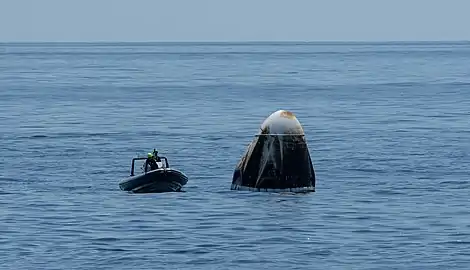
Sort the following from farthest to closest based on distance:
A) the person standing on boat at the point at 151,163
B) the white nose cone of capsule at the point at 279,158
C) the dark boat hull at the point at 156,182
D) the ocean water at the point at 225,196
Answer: the person standing on boat at the point at 151,163 < the dark boat hull at the point at 156,182 < the white nose cone of capsule at the point at 279,158 < the ocean water at the point at 225,196

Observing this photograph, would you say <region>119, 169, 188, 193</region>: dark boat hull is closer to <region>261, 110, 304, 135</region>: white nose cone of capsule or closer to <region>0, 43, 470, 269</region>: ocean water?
<region>0, 43, 470, 269</region>: ocean water

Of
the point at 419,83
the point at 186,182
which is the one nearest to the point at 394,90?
the point at 419,83

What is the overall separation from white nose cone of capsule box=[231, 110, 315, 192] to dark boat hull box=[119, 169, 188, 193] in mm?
3169

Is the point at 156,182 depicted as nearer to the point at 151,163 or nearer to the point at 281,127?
the point at 151,163

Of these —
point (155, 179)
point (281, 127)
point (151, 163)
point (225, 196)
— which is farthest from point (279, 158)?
point (151, 163)

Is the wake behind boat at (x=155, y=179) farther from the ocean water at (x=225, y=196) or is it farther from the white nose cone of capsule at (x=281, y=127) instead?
the white nose cone of capsule at (x=281, y=127)

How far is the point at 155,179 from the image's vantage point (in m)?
59.2

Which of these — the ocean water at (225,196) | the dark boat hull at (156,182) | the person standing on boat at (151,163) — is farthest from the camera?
the person standing on boat at (151,163)

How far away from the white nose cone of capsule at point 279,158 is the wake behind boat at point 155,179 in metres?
3.20

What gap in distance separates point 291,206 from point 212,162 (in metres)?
19.0

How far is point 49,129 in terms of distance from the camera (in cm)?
9844

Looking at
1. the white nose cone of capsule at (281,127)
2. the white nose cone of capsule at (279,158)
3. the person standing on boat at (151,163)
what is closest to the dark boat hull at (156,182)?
the person standing on boat at (151,163)

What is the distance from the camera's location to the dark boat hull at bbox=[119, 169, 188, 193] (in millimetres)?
Answer: 59156

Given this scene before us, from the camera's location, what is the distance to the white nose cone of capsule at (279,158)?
187 ft
